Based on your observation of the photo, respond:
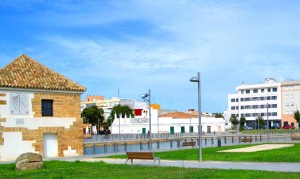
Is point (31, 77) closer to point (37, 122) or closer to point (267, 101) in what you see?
point (37, 122)

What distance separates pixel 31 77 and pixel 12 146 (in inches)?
197

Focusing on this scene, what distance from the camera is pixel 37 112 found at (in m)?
32.7

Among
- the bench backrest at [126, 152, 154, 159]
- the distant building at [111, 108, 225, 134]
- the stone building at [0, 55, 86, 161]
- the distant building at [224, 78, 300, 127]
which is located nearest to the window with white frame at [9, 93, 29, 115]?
the stone building at [0, 55, 86, 161]

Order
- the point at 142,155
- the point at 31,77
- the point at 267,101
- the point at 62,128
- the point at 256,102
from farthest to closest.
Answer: the point at 256,102
the point at 267,101
the point at 62,128
the point at 31,77
the point at 142,155

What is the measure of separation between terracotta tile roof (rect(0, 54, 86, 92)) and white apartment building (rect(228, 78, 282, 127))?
10900 centimetres

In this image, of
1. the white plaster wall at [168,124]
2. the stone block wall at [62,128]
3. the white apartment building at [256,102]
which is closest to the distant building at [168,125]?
the white plaster wall at [168,124]

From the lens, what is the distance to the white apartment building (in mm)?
142250

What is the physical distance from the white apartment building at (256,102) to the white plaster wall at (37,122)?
10954cm

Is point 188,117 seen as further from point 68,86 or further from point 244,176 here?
point 244,176

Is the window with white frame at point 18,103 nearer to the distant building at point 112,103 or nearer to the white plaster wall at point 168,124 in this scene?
the white plaster wall at point 168,124

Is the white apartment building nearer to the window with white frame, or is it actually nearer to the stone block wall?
the stone block wall

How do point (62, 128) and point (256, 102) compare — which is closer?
point (62, 128)

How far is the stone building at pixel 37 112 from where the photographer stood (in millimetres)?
31281

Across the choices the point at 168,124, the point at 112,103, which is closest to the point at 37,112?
the point at 168,124
